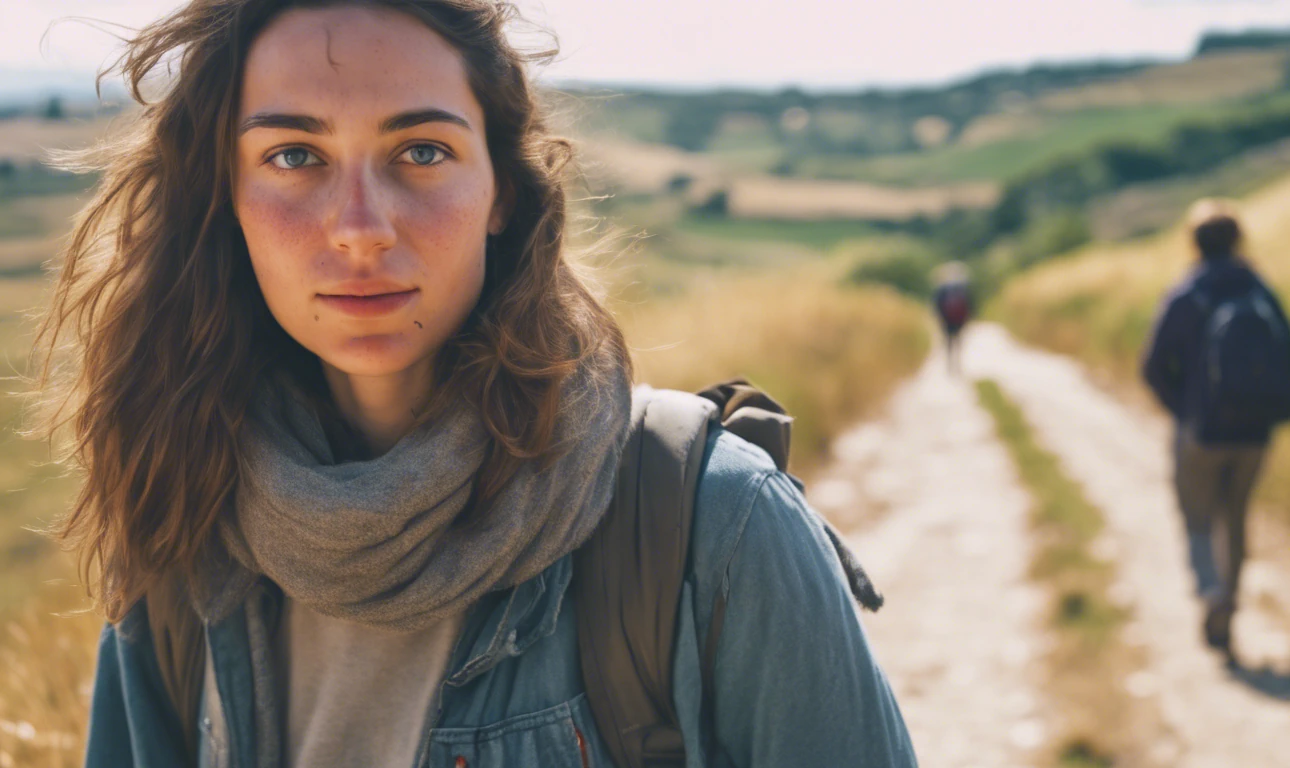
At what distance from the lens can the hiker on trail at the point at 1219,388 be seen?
4.96 m

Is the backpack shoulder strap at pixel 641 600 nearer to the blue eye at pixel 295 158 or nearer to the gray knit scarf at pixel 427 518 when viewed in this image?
the gray knit scarf at pixel 427 518

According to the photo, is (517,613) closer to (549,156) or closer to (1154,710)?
(549,156)

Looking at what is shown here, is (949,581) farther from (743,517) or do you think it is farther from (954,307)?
(954,307)

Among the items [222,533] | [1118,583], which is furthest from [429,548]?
[1118,583]

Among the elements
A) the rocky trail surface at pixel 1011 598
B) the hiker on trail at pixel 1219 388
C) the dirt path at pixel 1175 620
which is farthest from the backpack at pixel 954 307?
the hiker on trail at pixel 1219 388

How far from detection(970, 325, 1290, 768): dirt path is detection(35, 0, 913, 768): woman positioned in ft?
11.2

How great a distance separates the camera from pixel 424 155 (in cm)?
148

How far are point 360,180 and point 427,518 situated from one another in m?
0.47

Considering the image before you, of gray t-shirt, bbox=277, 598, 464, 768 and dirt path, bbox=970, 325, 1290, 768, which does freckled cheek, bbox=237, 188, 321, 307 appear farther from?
dirt path, bbox=970, 325, 1290, 768

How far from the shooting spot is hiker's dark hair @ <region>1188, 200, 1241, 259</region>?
5234 millimetres

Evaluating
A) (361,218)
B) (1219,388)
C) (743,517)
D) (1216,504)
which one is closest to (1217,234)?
(1219,388)

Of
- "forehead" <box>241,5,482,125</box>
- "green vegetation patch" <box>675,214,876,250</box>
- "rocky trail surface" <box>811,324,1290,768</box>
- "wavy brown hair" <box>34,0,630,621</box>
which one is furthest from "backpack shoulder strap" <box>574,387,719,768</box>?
"green vegetation patch" <box>675,214,876,250</box>

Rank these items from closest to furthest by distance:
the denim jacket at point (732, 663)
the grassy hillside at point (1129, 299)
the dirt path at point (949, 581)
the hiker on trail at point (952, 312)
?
1. the denim jacket at point (732, 663)
2. the dirt path at point (949, 581)
3. the grassy hillside at point (1129, 299)
4. the hiker on trail at point (952, 312)

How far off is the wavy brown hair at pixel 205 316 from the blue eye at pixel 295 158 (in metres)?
0.12
